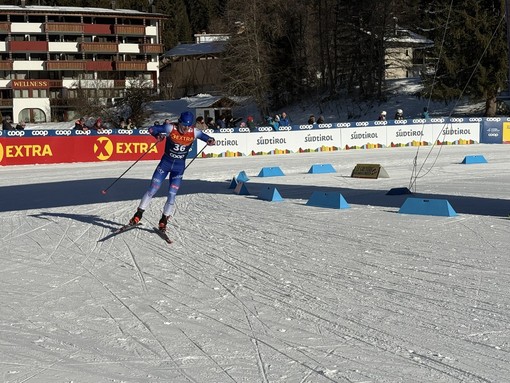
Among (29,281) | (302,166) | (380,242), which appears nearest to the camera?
(29,281)

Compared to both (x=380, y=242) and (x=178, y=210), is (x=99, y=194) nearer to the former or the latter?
(x=178, y=210)

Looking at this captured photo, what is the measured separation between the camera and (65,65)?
80.4 metres

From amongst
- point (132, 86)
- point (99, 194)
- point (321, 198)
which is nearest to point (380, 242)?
point (321, 198)

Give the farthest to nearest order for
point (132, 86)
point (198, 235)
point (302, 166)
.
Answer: point (132, 86) < point (302, 166) < point (198, 235)

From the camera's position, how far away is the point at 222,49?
71188mm

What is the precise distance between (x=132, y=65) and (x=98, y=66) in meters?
3.56

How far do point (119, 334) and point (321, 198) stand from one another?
32.3 feet

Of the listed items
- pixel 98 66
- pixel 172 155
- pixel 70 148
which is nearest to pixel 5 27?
pixel 98 66

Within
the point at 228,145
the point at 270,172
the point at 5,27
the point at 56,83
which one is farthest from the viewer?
the point at 56,83

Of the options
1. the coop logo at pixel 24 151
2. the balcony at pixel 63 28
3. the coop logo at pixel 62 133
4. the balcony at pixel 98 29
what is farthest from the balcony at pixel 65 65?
the coop logo at pixel 24 151

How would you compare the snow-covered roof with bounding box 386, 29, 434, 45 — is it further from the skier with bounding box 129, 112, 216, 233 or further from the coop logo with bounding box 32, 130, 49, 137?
the skier with bounding box 129, 112, 216, 233

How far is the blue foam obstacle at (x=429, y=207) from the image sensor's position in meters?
14.7

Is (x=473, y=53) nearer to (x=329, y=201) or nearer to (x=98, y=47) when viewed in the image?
(x=329, y=201)

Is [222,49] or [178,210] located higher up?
[222,49]
